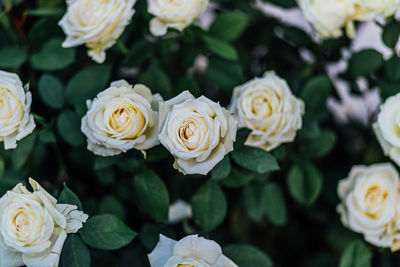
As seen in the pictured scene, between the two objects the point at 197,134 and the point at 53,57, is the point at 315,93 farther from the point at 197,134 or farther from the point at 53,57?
the point at 53,57

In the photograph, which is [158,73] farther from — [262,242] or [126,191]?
[262,242]

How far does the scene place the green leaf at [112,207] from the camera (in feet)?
2.33

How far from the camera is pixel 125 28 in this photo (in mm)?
731

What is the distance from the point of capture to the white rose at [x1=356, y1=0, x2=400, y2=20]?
27.7 inches

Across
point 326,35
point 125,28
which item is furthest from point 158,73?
point 326,35

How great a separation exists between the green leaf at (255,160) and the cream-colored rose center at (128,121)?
129 mm

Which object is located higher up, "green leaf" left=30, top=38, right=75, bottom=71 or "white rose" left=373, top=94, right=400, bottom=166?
"white rose" left=373, top=94, right=400, bottom=166

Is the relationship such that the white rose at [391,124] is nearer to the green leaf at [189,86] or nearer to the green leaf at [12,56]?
the green leaf at [189,86]

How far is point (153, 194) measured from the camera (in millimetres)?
666

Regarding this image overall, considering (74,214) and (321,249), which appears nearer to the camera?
(74,214)

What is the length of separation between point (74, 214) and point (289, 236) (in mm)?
525

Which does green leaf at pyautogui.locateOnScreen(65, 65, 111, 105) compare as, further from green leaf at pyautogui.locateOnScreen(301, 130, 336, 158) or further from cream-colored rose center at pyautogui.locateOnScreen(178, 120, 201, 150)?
green leaf at pyautogui.locateOnScreen(301, 130, 336, 158)

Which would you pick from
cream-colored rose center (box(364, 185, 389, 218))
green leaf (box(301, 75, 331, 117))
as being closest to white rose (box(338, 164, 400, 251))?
cream-colored rose center (box(364, 185, 389, 218))

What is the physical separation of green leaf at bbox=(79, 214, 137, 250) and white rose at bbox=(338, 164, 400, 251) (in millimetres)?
322
